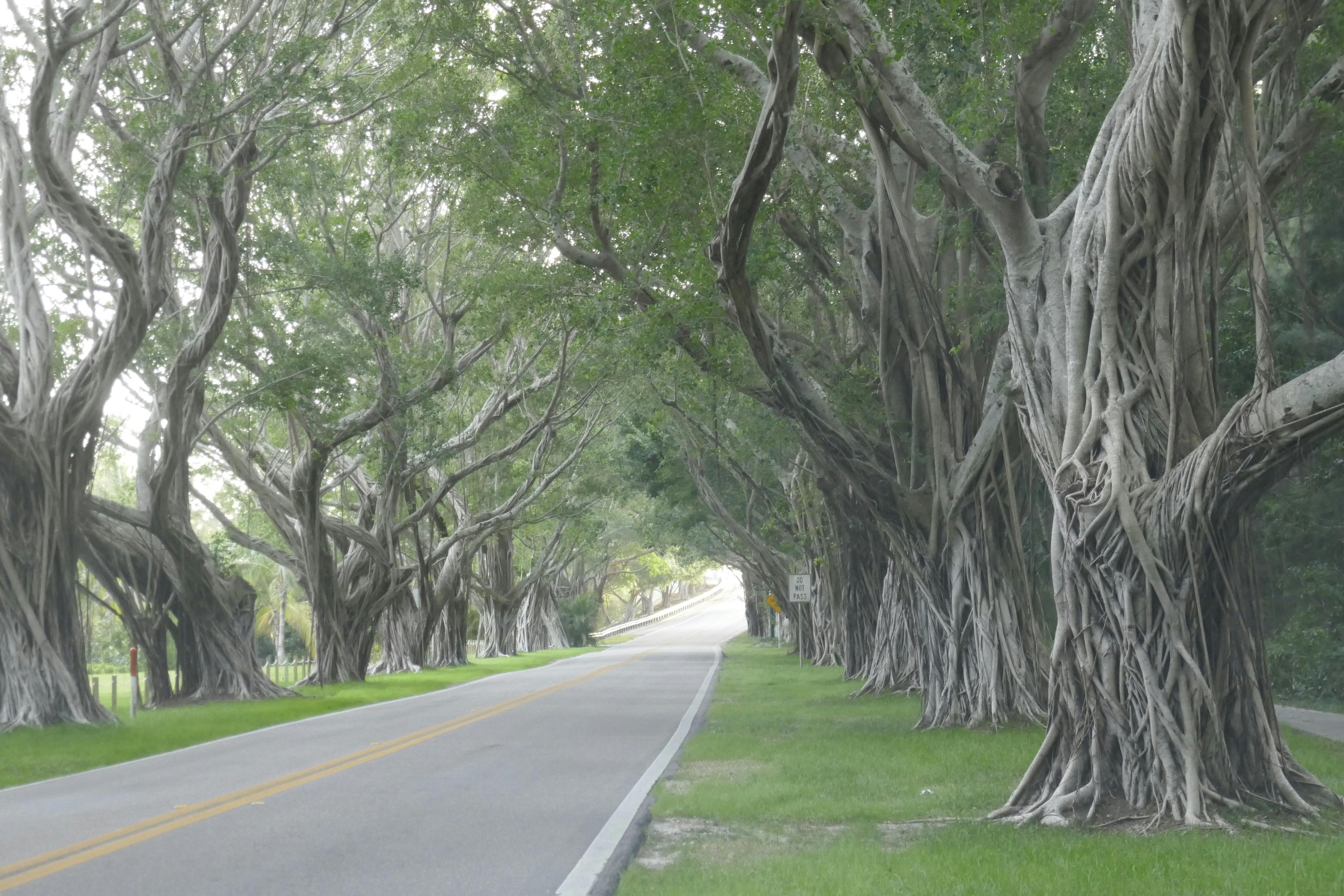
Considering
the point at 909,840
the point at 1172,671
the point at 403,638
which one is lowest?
the point at 909,840

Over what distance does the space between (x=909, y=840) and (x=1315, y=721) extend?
35.4 feet

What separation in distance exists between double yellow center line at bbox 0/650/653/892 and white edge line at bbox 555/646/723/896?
2.87m

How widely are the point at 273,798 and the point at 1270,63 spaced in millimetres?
11554

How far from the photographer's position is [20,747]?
15.2m

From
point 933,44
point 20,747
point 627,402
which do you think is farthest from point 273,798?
point 627,402

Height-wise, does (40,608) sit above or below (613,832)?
above

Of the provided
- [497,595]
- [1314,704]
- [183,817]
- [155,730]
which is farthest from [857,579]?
[497,595]

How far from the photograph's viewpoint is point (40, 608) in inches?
695

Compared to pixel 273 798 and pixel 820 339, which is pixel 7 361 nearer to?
pixel 273 798

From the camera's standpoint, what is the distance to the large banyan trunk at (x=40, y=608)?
56.7 ft

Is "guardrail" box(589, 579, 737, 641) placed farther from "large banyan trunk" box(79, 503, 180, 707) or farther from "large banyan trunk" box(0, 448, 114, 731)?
"large banyan trunk" box(0, 448, 114, 731)

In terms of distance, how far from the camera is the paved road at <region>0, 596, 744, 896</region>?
7.11 metres

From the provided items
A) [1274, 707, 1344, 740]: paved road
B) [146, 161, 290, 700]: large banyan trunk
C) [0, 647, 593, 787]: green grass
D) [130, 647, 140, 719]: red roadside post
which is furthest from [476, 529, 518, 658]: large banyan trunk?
[1274, 707, 1344, 740]: paved road

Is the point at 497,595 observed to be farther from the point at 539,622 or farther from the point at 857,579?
the point at 857,579
